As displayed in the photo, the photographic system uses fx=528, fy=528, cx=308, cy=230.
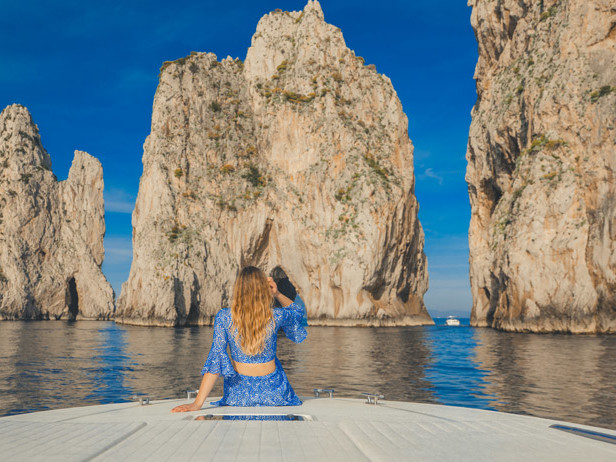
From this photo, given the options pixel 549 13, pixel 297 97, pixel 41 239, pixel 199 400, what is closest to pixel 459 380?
pixel 199 400

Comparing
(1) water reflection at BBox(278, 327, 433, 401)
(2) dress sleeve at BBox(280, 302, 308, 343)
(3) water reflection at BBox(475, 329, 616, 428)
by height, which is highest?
(2) dress sleeve at BBox(280, 302, 308, 343)

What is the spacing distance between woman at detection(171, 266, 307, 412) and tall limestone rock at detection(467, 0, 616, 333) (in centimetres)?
4315

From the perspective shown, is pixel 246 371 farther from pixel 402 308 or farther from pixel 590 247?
pixel 402 308

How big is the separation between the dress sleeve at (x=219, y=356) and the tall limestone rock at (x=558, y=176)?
43583mm

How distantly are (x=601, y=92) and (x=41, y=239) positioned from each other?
327 feet

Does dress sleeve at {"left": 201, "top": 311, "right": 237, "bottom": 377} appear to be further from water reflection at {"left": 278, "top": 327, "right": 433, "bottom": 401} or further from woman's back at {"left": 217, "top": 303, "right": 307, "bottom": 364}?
water reflection at {"left": 278, "top": 327, "right": 433, "bottom": 401}

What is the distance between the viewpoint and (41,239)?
4149 inches

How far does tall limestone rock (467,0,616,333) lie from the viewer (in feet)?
144

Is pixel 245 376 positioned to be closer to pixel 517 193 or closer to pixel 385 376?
pixel 385 376

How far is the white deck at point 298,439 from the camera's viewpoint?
3682mm

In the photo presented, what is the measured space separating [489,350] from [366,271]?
130 ft

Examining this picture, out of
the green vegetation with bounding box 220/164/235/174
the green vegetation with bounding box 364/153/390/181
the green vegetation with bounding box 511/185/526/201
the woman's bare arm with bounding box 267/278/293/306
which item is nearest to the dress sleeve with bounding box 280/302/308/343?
the woman's bare arm with bounding box 267/278/293/306

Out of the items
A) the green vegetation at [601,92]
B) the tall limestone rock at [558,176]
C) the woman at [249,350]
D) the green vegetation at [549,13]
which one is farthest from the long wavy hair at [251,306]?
the green vegetation at [549,13]

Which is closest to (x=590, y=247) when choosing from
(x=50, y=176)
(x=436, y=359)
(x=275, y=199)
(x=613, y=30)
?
(x=613, y=30)
